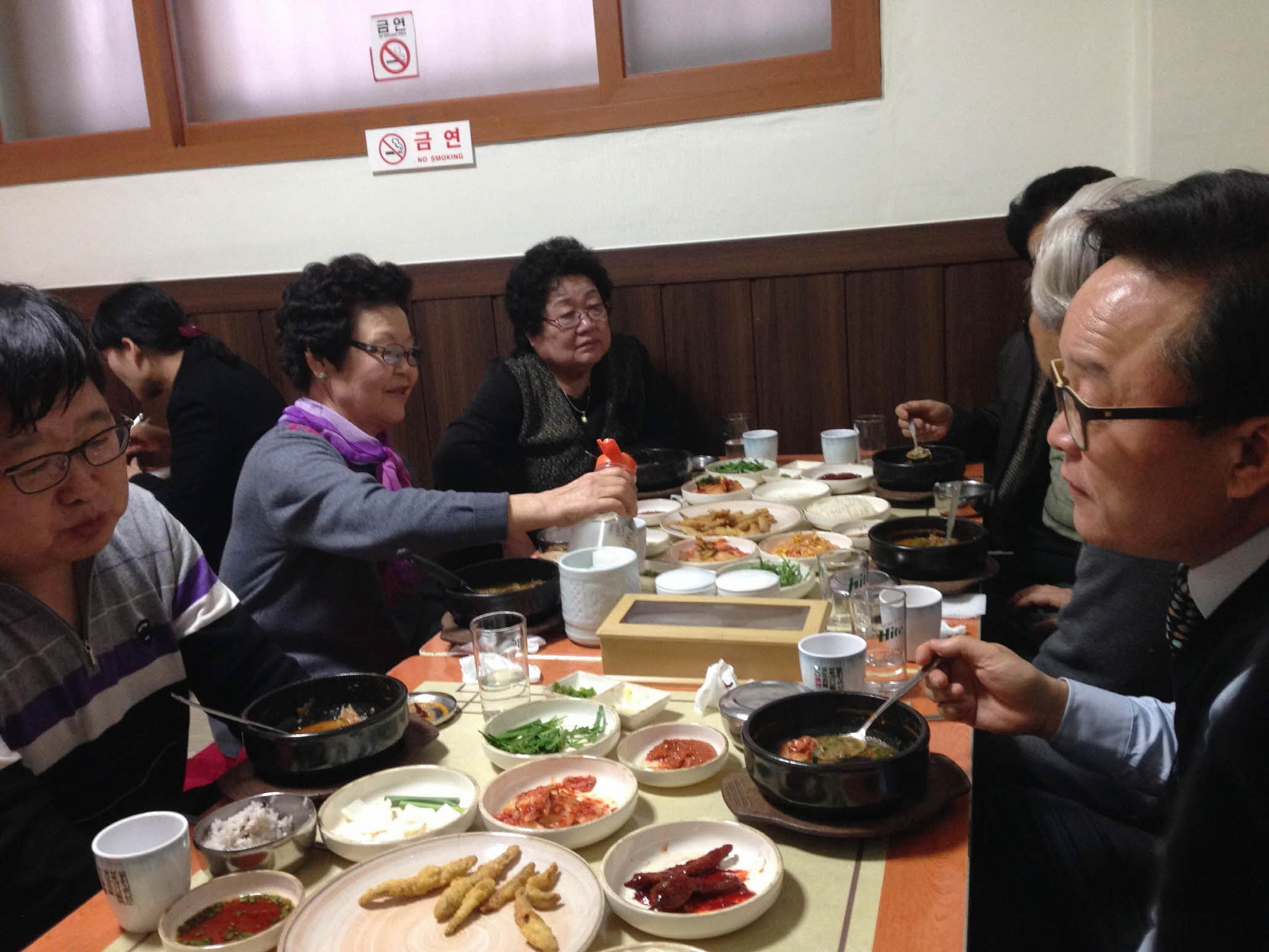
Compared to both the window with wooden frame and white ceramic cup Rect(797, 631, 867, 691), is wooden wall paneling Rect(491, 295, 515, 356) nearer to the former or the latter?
the window with wooden frame

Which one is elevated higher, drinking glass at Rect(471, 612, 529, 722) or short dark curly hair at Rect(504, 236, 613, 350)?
short dark curly hair at Rect(504, 236, 613, 350)

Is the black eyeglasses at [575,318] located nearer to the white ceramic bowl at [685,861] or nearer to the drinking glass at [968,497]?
the drinking glass at [968,497]

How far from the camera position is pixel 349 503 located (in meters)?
2.01

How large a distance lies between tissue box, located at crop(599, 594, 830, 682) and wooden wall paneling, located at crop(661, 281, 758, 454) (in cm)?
223

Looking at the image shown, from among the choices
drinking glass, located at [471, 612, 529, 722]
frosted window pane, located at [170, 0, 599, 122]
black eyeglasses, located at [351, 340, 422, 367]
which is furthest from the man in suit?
frosted window pane, located at [170, 0, 599, 122]

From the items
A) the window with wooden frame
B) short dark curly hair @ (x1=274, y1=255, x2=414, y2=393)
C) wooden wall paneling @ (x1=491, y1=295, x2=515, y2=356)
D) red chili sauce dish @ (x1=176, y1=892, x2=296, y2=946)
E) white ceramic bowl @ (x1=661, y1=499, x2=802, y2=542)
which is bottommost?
red chili sauce dish @ (x1=176, y1=892, x2=296, y2=946)

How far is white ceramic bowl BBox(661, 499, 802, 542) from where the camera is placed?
2.34 meters

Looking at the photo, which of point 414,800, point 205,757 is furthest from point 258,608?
point 414,800

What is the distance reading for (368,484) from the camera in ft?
6.73

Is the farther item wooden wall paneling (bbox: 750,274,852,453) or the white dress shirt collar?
wooden wall paneling (bbox: 750,274,852,453)

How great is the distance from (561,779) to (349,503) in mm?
932

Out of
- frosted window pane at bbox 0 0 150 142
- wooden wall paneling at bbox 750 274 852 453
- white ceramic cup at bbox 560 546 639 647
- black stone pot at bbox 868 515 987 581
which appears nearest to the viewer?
white ceramic cup at bbox 560 546 639 647

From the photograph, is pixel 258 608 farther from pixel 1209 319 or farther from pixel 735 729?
pixel 1209 319

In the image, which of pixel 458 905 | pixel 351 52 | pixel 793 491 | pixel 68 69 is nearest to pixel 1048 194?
pixel 793 491
